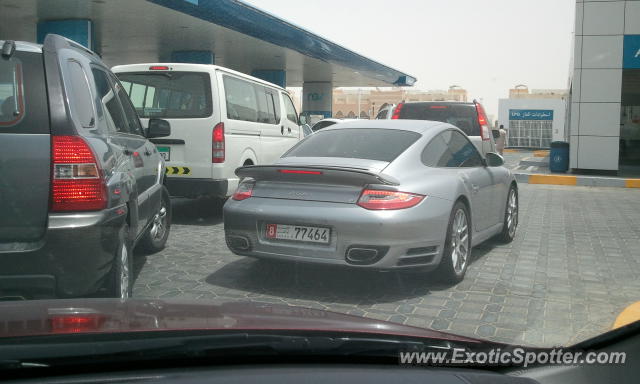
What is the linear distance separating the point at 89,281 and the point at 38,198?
0.53 metres

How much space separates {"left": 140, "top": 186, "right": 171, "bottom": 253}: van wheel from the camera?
641 centimetres

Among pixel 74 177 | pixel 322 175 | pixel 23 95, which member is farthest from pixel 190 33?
pixel 74 177

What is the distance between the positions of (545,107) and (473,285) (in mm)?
41537

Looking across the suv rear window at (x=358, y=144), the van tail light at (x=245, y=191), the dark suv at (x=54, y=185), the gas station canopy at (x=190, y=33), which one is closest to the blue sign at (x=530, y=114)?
the gas station canopy at (x=190, y=33)

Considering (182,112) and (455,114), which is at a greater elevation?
(455,114)

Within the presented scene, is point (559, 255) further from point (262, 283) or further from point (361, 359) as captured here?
point (361, 359)

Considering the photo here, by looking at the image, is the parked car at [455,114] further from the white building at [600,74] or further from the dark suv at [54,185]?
the dark suv at [54,185]

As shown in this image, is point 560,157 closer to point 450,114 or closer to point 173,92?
point 450,114

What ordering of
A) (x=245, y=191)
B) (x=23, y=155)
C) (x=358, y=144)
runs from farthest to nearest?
(x=358, y=144)
(x=245, y=191)
(x=23, y=155)

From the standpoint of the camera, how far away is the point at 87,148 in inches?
140

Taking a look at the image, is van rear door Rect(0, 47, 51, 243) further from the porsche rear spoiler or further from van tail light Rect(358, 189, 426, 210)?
van tail light Rect(358, 189, 426, 210)

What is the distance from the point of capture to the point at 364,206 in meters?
4.77

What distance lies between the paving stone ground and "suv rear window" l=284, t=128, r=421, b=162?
3.55ft

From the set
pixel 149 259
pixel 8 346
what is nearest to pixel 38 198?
pixel 8 346
